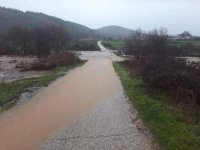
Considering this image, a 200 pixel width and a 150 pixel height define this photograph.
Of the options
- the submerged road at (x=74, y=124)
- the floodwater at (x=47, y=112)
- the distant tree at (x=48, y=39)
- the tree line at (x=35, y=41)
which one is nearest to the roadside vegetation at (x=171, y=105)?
the submerged road at (x=74, y=124)

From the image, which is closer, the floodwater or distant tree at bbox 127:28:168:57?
the floodwater

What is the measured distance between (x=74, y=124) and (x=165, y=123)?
338cm

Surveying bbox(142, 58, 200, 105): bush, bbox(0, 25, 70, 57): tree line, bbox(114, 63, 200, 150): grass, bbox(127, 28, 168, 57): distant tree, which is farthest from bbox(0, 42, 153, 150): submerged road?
bbox(0, 25, 70, 57): tree line

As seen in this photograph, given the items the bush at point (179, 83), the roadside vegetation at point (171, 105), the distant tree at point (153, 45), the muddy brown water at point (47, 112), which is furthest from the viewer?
the distant tree at point (153, 45)

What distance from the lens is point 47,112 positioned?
1652 cm

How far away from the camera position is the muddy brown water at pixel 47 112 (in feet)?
39.9

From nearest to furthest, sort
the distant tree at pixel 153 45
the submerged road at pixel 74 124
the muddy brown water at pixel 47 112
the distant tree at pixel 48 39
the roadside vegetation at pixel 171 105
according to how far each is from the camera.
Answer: the submerged road at pixel 74 124, the roadside vegetation at pixel 171 105, the muddy brown water at pixel 47 112, the distant tree at pixel 153 45, the distant tree at pixel 48 39

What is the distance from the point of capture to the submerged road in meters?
11.3

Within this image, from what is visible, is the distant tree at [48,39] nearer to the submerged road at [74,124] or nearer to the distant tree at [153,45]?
the distant tree at [153,45]

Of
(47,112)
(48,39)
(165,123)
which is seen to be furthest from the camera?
(48,39)

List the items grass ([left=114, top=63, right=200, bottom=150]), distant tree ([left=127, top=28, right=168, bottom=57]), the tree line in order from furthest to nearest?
1. the tree line
2. distant tree ([left=127, top=28, right=168, bottom=57])
3. grass ([left=114, top=63, right=200, bottom=150])

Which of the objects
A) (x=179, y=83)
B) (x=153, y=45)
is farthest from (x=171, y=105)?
(x=153, y=45)

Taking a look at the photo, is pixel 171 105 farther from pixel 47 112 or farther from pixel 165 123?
pixel 47 112

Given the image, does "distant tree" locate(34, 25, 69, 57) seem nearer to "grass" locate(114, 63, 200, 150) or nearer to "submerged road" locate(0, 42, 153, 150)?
"submerged road" locate(0, 42, 153, 150)
